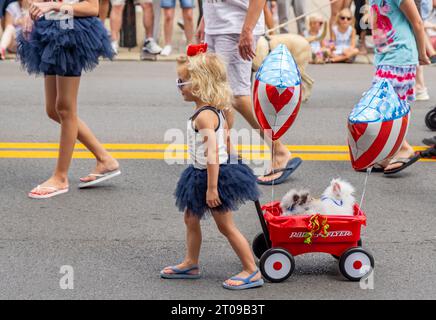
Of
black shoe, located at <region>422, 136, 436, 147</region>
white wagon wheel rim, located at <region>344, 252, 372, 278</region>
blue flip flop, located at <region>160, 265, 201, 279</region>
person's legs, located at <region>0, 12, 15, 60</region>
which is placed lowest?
blue flip flop, located at <region>160, 265, 201, 279</region>

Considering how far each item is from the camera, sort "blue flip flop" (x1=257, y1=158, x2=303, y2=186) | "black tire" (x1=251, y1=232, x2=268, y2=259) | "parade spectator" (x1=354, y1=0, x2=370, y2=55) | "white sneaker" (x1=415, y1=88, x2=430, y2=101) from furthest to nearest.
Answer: "parade spectator" (x1=354, y1=0, x2=370, y2=55)
"white sneaker" (x1=415, y1=88, x2=430, y2=101)
"blue flip flop" (x1=257, y1=158, x2=303, y2=186)
"black tire" (x1=251, y1=232, x2=268, y2=259)

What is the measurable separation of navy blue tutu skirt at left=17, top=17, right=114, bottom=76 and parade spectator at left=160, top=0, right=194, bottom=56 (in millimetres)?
7001

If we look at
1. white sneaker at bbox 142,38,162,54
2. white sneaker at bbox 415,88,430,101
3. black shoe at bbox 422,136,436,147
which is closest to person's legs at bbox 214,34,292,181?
black shoe at bbox 422,136,436,147

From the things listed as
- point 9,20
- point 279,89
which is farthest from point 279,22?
point 279,89

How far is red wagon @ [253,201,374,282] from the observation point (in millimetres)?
5129

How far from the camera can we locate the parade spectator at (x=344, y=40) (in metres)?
13.8

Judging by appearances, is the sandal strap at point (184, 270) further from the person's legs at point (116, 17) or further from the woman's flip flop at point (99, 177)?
the person's legs at point (116, 17)

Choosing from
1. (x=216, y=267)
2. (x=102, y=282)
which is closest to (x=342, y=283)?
(x=216, y=267)

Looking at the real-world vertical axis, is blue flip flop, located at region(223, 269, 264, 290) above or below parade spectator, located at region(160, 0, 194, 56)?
below

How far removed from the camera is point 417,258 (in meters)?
5.65

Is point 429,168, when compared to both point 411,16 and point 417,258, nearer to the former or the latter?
point 411,16

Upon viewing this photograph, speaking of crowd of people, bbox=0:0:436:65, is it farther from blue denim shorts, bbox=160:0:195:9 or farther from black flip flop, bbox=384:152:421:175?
black flip flop, bbox=384:152:421:175

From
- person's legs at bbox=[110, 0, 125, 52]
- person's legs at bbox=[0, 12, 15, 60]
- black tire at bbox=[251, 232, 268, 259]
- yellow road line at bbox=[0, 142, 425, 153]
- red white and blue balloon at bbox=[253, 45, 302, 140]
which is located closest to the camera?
black tire at bbox=[251, 232, 268, 259]

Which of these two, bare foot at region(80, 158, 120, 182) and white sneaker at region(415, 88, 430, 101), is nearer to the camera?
bare foot at region(80, 158, 120, 182)
